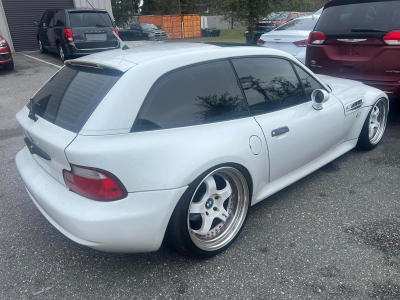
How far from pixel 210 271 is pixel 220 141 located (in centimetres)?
94

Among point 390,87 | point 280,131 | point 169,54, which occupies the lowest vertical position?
point 390,87

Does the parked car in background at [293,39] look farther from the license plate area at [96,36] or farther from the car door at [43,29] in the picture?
the car door at [43,29]

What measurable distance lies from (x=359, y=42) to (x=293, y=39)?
2.27m

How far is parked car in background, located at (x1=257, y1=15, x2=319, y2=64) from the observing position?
682 centimetres

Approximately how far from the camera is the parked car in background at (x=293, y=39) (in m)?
6.82

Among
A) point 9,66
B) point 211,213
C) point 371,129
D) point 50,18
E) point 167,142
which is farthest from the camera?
point 50,18

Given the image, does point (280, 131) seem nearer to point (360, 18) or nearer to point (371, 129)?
point (371, 129)

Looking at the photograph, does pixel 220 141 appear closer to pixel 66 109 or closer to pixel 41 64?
pixel 66 109

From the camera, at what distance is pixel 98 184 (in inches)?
80.0

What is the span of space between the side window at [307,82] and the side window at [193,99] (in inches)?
35.4

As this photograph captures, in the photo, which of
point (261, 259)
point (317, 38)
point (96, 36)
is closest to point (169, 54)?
point (261, 259)

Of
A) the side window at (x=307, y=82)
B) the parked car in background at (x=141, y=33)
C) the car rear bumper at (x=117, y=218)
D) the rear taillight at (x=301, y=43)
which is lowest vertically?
the parked car in background at (x=141, y=33)

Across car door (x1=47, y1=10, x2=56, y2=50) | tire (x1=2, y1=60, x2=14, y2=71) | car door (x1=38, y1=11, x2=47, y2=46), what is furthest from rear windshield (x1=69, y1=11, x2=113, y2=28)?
car door (x1=38, y1=11, x2=47, y2=46)

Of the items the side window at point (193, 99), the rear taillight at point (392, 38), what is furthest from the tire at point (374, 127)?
the side window at point (193, 99)
